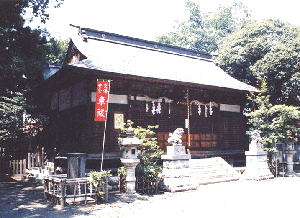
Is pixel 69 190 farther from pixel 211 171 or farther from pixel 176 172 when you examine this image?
pixel 211 171

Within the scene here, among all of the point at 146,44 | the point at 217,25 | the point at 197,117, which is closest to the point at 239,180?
the point at 197,117

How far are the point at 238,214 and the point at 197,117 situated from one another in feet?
30.9

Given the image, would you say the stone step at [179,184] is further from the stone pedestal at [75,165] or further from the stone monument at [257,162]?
the stone monument at [257,162]

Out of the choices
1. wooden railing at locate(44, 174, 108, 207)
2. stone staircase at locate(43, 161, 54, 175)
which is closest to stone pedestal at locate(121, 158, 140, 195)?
wooden railing at locate(44, 174, 108, 207)

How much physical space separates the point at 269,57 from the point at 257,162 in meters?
9.04

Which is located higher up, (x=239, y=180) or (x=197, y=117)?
(x=197, y=117)

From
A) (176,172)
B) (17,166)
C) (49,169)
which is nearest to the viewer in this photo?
(176,172)

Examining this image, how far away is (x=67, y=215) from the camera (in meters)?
7.46

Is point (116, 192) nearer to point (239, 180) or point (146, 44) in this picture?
point (239, 180)

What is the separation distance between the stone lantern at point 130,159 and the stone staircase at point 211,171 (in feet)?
12.0

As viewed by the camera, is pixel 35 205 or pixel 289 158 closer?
pixel 35 205

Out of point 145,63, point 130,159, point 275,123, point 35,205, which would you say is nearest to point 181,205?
point 130,159

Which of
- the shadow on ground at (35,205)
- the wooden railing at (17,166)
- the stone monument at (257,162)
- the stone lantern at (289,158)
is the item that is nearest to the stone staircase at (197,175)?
the stone monument at (257,162)

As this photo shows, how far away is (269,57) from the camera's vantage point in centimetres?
1961
